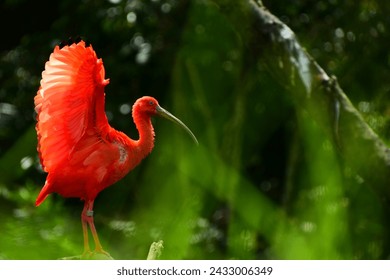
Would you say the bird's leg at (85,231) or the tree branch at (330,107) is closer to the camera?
the bird's leg at (85,231)

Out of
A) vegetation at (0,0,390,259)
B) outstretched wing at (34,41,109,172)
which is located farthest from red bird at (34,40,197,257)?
vegetation at (0,0,390,259)

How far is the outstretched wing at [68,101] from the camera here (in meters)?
1.61

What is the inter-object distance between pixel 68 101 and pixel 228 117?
4.04 feet

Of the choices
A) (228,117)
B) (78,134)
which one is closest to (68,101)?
(78,134)

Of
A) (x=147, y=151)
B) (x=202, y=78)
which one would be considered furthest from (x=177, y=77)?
(x=147, y=151)

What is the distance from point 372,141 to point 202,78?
109 cm

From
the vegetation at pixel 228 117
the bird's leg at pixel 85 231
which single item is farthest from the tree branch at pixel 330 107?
the bird's leg at pixel 85 231

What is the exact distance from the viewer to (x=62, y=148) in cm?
166

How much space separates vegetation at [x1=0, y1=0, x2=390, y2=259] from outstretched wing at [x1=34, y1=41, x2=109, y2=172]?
170mm

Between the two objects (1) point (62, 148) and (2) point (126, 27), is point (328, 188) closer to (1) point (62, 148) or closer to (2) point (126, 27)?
(1) point (62, 148)

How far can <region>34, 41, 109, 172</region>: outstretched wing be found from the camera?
161cm

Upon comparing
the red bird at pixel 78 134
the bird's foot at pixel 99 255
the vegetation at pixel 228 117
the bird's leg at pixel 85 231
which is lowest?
the vegetation at pixel 228 117

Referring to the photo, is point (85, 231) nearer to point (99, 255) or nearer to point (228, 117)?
point (99, 255)

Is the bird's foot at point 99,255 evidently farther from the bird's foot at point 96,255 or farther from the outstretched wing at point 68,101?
the outstretched wing at point 68,101
